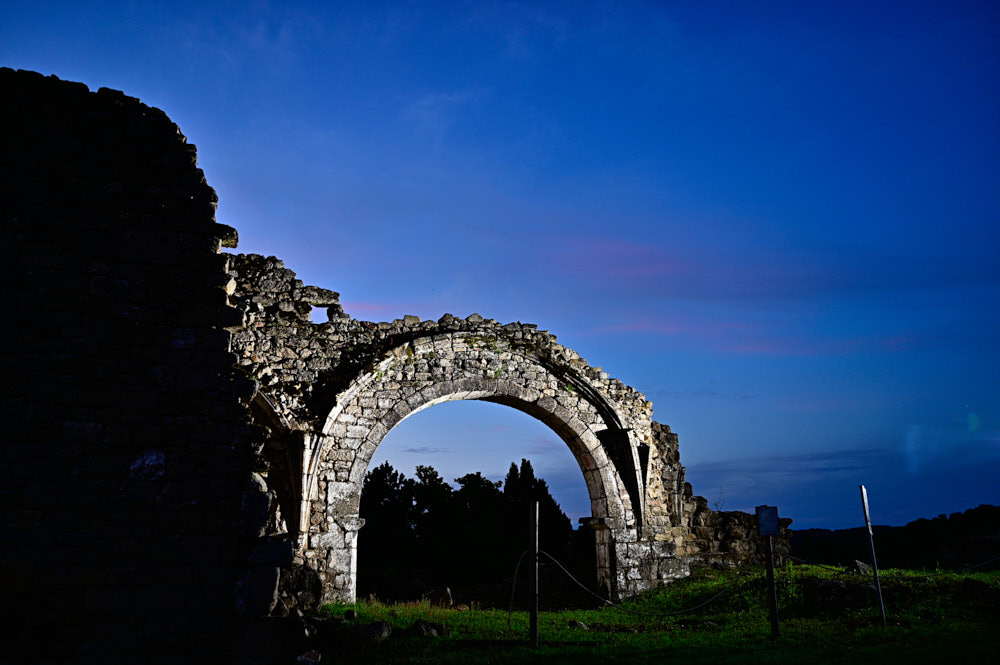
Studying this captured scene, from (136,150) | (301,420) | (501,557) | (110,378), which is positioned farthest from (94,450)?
(501,557)

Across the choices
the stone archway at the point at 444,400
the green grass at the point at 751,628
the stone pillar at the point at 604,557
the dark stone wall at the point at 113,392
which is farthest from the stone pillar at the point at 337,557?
the dark stone wall at the point at 113,392

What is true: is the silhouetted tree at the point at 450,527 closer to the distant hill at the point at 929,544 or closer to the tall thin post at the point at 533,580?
the distant hill at the point at 929,544

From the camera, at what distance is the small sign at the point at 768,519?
25.9 ft

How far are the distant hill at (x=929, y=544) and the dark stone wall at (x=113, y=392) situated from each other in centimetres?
1179

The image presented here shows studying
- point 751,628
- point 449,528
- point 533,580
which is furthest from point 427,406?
point 449,528

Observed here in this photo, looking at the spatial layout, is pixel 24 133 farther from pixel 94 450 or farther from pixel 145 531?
pixel 145 531

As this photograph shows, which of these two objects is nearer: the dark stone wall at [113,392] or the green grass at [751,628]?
the dark stone wall at [113,392]

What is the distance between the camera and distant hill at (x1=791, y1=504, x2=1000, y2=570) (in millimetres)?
12914

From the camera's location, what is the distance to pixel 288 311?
1041 centimetres

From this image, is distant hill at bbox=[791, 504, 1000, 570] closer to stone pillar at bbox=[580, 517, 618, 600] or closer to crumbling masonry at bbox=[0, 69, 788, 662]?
stone pillar at bbox=[580, 517, 618, 600]

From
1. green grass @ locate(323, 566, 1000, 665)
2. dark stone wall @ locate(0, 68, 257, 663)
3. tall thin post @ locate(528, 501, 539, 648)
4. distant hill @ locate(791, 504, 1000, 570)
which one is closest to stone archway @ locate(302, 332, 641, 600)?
green grass @ locate(323, 566, 1000, 665)

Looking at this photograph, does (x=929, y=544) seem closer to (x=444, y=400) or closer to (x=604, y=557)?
(x=604, y=557)

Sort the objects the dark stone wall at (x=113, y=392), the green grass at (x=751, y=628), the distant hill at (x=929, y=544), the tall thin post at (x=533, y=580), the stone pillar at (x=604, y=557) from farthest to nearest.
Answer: the distant hill at (x=929, y=544) → the stone pillar at (x=604, y=557) → the tall thin post at (x=533, y=580) → the green grass at (x=751, y=628) → the dark stone wall at (x=113, y=392)

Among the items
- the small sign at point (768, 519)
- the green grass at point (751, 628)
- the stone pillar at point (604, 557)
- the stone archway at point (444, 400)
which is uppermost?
the stone archway at point (444, 400)
